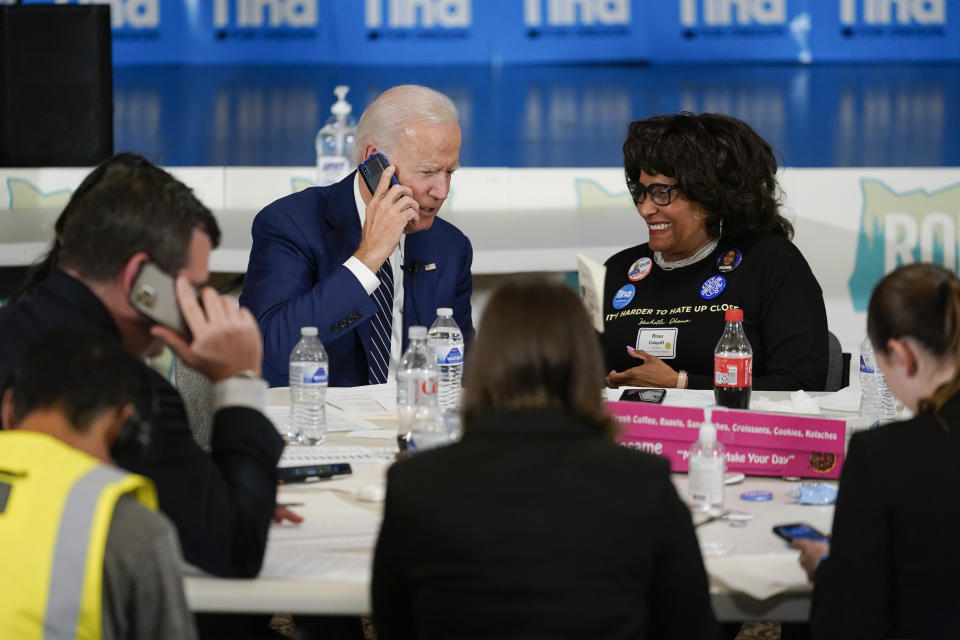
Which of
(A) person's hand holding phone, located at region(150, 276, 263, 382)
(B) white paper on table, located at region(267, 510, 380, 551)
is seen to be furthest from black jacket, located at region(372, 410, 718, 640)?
(A) person's hand holding phone, located at region(150, 276, 263, 382)

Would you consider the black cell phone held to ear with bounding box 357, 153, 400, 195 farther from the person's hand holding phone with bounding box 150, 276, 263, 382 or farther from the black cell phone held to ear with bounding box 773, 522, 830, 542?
the black cell phone held to ear with bounding box 773, 522, 830, 542

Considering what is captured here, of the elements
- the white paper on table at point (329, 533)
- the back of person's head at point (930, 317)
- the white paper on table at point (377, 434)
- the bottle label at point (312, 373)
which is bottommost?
the white paper on table at point (329, 533)

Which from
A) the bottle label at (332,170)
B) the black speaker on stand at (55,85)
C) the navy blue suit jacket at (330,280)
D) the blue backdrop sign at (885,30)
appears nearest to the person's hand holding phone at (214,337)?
the navy blue suit jacket at (330,280)

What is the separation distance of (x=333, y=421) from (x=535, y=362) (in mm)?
1147

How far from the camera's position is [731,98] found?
30.1 ft

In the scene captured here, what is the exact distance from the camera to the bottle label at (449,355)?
277 cm

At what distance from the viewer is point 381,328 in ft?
10.0

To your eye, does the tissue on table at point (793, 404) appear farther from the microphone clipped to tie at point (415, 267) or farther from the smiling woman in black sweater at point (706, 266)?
the microphone clipped to tie at point (415, 267)

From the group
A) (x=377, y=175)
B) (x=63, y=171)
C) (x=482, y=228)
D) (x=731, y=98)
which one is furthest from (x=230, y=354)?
(x=731, y=98)

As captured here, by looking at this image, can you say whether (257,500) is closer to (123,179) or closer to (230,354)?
(230,354)

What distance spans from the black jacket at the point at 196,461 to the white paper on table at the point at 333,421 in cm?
68

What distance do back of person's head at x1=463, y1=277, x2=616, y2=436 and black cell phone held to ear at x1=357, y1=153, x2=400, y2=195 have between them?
166 centimetres

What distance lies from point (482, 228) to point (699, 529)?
372 centimetres

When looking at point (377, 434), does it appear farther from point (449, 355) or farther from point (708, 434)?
point (708, 434)
